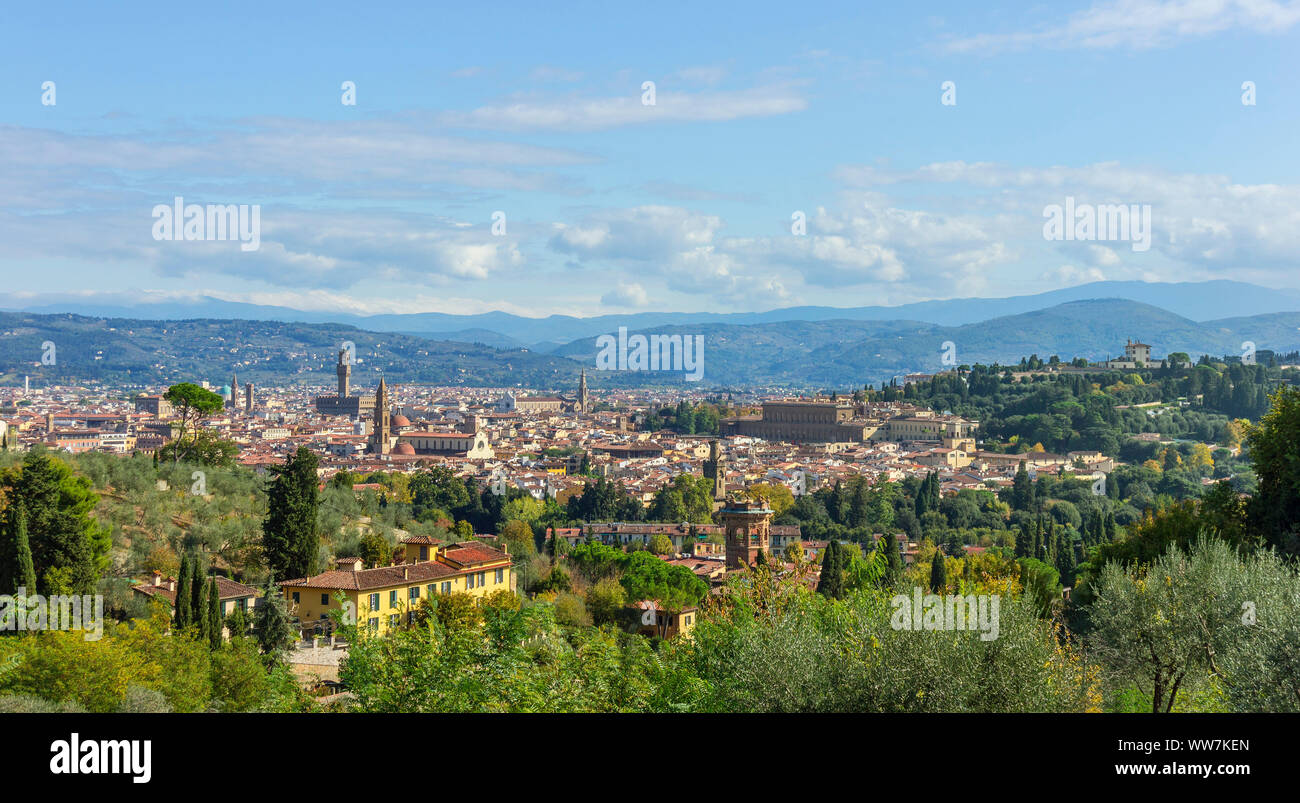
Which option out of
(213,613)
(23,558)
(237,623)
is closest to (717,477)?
(237,623)

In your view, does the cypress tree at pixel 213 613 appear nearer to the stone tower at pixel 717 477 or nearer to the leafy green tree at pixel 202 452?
the leafy green tree at pixel 202 452

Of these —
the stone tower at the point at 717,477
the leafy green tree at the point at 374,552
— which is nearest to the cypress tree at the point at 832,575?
the leafy green tree at the point at 374,552

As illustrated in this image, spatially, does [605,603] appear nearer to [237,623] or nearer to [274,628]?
[237,623]

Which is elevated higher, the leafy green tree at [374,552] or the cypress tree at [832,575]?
the leafy green tree at [374,552]

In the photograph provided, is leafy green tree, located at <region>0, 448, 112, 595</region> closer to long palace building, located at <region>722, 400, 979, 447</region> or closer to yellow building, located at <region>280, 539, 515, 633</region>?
yellow building, located at <region>280, 539, 515, 633</region>
